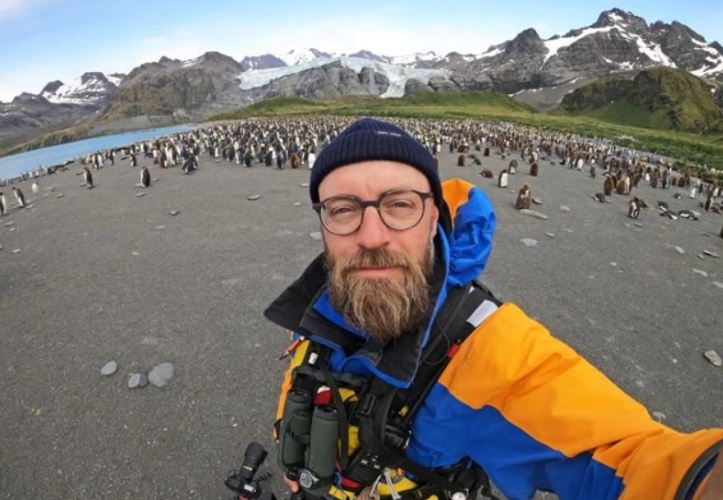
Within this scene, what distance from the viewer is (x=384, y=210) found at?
1.82m

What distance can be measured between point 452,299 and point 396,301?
267mm

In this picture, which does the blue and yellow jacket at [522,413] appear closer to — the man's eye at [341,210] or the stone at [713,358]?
the man's eye at [341,210]

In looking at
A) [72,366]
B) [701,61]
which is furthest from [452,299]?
[701,61]

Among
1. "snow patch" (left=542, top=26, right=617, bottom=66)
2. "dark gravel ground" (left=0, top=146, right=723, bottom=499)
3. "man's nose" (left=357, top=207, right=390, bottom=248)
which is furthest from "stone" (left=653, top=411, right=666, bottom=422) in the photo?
"snow patch" (left=542, top=26, right=617, bottom=66)

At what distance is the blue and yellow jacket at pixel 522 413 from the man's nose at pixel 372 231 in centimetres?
29

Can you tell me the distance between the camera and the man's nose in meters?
1.75

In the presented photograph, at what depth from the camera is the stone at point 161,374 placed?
4476mm

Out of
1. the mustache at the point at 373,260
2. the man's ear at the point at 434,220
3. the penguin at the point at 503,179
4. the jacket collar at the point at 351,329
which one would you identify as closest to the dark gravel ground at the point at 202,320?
the penguin at the point at 503,179

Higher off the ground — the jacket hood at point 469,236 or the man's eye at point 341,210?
the man's eye at point 341,210

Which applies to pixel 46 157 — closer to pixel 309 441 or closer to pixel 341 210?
pixel 341 210

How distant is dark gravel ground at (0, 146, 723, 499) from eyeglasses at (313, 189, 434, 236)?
2.88m

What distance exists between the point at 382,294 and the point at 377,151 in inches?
26.7

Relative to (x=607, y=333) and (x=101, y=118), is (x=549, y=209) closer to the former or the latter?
(x=607, y=333)

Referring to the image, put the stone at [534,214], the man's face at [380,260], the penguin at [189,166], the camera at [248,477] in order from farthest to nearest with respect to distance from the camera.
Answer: the penguin at [189,166]
the stone at [534,214]
the camera at [248,477]
the man's face at [380,260]
